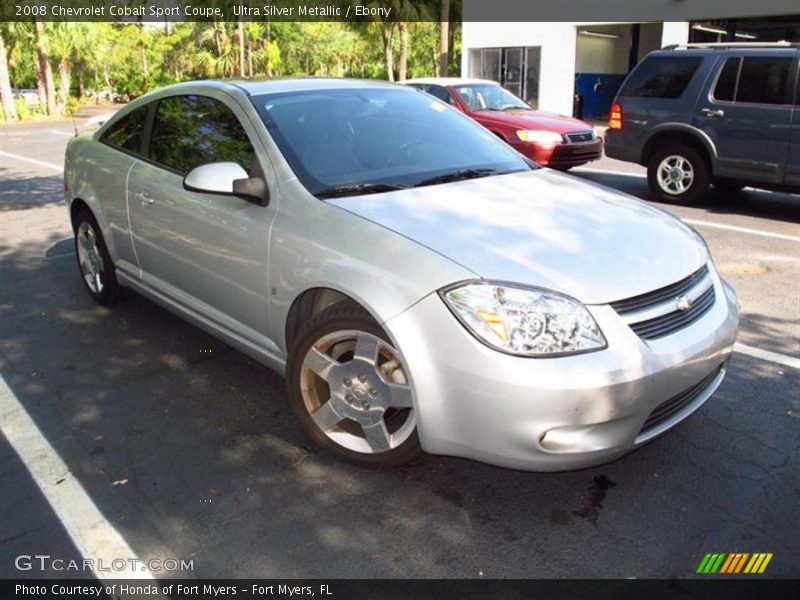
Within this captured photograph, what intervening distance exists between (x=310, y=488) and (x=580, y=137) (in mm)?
8671

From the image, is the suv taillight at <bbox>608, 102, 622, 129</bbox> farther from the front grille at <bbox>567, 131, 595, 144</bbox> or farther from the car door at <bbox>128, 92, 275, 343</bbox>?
the car door at <bbox>128, 92, 275, 343</bbox>

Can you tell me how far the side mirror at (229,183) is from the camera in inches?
131

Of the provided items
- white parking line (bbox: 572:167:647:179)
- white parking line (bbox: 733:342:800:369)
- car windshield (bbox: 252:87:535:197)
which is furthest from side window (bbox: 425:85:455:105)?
white parking line (bbox: 733:342:800:369)

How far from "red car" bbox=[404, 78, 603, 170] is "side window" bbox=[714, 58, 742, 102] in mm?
2373

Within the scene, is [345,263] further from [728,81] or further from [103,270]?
[728,81]

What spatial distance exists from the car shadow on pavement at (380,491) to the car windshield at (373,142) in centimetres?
128

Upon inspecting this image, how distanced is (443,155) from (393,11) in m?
35.0

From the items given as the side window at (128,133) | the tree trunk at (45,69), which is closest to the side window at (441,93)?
the side window at (128,133)

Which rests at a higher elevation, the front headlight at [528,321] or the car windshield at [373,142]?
the car windshield at [373,142]

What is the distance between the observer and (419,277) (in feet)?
8.92

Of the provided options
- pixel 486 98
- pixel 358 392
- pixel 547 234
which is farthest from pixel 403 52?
pixel 358 392

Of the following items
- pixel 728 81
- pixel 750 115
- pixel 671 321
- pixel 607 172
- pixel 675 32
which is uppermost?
pixel 675 32

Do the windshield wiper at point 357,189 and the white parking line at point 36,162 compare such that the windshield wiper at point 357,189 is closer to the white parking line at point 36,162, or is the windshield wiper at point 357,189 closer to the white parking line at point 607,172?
the white parking line at point 607,172

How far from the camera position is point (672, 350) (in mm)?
2703
